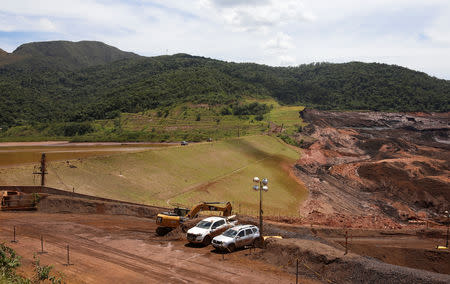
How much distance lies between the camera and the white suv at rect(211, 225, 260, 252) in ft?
62.0

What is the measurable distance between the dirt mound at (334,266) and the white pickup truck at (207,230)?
367 cm

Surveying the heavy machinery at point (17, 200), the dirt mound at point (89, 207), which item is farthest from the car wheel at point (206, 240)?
the heavy machinery at point (17, 200)

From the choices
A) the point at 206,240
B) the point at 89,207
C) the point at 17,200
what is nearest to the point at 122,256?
the point at 206,240

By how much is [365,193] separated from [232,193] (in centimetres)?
2345

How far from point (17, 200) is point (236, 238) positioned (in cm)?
2008

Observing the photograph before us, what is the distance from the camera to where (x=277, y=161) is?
6575cm

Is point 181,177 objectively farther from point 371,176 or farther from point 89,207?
point 371,176

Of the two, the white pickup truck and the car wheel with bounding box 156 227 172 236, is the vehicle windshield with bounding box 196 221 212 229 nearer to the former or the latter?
the white pickup truck

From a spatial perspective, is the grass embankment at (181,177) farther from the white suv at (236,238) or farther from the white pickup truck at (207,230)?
the white suv at (236,238)

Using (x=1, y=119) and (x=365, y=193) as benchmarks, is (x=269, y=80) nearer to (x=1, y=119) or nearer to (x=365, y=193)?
(x=1, y=119)

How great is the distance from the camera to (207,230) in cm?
2080

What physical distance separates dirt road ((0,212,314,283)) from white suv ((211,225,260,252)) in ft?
1.64

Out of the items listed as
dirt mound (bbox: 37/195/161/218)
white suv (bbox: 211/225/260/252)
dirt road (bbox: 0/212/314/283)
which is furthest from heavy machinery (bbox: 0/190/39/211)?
white suv (bbox: 211/225/260/252)

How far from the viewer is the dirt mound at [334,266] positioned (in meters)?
14.4
